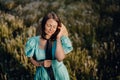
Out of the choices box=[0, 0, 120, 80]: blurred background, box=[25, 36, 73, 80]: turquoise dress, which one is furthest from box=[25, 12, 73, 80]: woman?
box=[0, 0, 120, 80]: blurred background

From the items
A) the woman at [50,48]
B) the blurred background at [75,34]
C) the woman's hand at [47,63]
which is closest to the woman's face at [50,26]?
the woman at [50,48]

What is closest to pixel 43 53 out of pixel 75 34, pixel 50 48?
pixel 50 48

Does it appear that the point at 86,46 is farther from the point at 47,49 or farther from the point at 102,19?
the point at 47,49

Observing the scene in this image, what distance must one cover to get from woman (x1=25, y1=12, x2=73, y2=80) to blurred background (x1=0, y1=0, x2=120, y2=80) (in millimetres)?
196

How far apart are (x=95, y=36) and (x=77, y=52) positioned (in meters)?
1.34

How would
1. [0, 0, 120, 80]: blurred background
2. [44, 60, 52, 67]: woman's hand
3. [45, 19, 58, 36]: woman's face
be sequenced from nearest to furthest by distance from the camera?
[45, 19, 58, 36]: woman's face, [44, 60, 52, 67]: woman's hand, [0, 0, 120, 80]: blurred background

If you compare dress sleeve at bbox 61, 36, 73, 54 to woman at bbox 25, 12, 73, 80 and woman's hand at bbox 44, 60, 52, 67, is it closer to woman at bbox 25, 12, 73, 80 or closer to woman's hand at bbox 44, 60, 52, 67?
woman at bbox 25, 12, 73, 80

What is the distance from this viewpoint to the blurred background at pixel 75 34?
7.36 m

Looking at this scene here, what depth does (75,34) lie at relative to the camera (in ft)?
29.1

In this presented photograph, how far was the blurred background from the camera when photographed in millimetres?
7359

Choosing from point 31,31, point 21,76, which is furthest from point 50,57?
point 31,31

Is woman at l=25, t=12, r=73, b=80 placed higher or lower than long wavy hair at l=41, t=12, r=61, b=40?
lower

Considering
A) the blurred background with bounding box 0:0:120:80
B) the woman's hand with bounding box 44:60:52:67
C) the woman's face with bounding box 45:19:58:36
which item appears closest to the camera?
the woman's face with bounding box 45:19:58:36

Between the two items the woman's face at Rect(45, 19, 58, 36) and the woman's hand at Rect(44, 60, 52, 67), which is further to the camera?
the woman's hand at Rect(44, 60, 52, 67)
